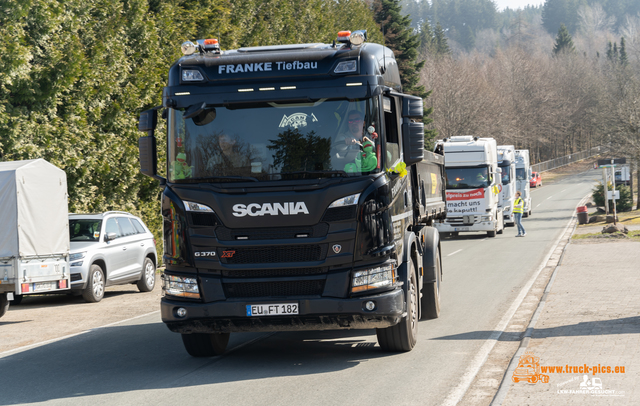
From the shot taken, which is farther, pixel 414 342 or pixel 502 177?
pixel 502 177

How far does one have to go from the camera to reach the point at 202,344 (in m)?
8.44

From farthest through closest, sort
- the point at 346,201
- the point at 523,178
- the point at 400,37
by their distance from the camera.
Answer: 1. the point at 400,37
2. the point at 523,178
3. the point at 346,201

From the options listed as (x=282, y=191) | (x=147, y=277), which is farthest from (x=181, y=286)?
(x=147, y=277)

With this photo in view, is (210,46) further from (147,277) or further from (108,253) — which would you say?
(147,277)

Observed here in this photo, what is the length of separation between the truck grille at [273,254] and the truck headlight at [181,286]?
17.3 inches

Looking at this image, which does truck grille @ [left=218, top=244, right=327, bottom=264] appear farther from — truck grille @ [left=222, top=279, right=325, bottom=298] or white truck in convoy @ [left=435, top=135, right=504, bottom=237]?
white truck in convoy @ [left=435, top=135, right=504, bottom=237]

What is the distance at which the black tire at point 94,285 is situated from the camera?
14516 millimetres

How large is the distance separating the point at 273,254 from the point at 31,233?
6938 mm

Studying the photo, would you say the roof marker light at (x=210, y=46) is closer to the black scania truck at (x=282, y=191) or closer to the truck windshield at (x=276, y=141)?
the black scania truck at (x=282, y=191)

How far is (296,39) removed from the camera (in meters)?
35.2

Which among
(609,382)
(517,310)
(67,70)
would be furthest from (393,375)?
(67,70)

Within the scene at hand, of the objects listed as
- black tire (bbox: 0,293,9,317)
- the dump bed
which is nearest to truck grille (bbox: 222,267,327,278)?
the dump bed

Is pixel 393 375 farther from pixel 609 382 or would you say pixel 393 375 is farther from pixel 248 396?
pixel 609 382

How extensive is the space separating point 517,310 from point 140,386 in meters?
6.50
